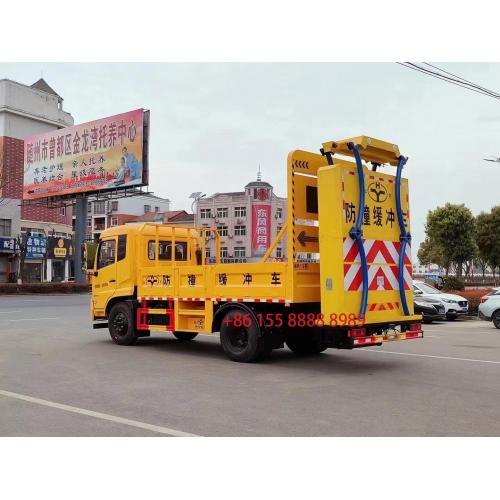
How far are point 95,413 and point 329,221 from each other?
422 cm

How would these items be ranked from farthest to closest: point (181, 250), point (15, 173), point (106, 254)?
point (15, 173) < point (181, 250) < point (106, 254)

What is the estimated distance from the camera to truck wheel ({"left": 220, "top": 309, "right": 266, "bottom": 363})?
30.6 feet

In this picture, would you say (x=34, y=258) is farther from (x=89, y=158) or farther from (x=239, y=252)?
(x=239, y=252)

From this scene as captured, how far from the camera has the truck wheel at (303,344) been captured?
1040cm

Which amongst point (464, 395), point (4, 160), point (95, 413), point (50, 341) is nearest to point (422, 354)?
point (464, 395)

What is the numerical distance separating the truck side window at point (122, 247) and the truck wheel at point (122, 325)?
0.99m

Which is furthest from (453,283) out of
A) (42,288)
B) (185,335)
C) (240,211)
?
(240,211)

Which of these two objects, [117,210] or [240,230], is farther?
[117,210]

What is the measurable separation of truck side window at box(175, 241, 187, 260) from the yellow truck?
1642 mm

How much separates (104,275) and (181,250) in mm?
1763

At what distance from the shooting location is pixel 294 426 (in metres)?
5.56

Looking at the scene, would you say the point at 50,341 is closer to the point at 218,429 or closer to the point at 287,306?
the point at 287,306

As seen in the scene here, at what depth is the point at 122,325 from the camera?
12.2 metres

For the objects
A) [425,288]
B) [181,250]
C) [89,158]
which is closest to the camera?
[181,250]
